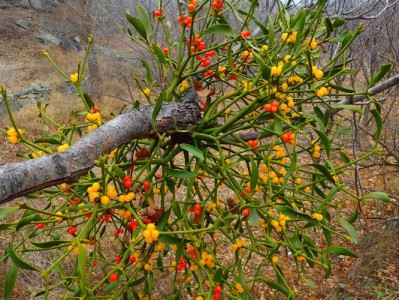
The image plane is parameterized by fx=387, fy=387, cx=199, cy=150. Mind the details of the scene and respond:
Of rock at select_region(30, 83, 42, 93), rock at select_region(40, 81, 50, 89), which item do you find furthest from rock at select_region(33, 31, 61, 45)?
rock at select_region(30, 83, 42, 93)

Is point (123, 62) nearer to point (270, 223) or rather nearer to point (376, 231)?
point (376, 231)

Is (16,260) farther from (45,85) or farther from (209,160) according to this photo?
(45,85)

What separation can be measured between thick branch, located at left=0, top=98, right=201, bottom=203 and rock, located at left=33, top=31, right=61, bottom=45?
48.1 ft

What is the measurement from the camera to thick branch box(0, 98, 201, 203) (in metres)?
0.51

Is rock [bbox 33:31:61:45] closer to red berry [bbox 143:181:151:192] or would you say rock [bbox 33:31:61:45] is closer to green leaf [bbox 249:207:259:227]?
red berry [bbox 143:181:151:192]

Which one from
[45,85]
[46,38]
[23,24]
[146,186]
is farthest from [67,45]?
[146,186]

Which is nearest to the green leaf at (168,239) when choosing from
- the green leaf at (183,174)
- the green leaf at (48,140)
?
the green leaf at (183,174)

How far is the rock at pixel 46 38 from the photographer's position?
14.3 metres

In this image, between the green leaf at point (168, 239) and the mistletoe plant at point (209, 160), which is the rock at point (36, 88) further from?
the green leaf at point (168, 239)

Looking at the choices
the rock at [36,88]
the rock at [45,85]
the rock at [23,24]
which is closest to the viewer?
the rock at [36,88]

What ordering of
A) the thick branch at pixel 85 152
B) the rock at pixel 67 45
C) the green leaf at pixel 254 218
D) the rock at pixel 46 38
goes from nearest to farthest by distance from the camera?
the thick branch at pixel 85 152 < the green leaf at pixel 254 218 < the rock at pixel 67 45 < the rock at pixel 46 38

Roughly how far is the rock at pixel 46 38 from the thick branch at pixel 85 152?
577 inches

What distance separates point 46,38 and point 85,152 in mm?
15503

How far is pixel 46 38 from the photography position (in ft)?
47.5
